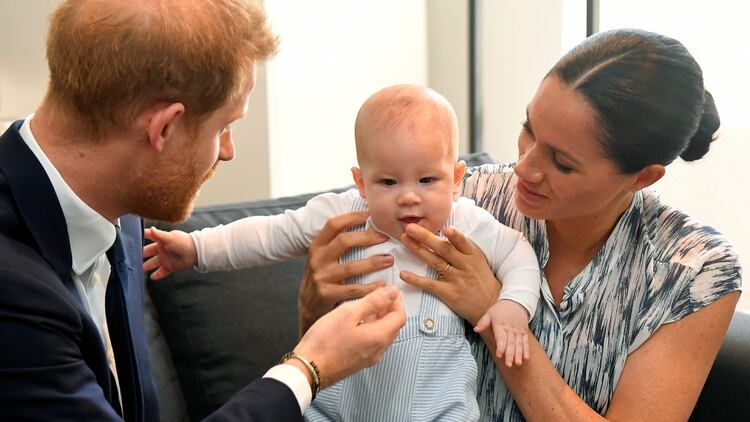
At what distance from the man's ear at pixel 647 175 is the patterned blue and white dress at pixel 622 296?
0.31 feet

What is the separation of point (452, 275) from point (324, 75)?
5.94 ft

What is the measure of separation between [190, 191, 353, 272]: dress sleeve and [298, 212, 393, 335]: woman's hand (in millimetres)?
65

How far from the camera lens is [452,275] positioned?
5.61ft

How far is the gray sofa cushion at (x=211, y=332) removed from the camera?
7.04 feet

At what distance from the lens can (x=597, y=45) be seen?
1.67 metres

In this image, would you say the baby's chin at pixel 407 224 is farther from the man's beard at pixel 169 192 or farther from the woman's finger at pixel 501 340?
the man's beard at pixel 169 192

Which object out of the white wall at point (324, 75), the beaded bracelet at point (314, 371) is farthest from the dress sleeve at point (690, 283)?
the white wall at point (324, 75)

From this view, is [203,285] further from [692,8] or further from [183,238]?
[692,8]

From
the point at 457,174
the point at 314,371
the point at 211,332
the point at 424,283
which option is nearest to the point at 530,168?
the point at 457,174

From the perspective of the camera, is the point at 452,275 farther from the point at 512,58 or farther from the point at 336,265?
the point at 512,58

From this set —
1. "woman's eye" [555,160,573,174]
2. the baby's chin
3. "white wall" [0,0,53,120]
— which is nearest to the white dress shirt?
the baby's chin

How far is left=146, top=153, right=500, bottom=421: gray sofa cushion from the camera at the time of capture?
214cm

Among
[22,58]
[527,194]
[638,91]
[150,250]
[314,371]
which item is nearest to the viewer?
[314,371]

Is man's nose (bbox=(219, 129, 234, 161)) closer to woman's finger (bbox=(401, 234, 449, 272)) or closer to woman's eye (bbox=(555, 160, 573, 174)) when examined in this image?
woman's finger (bbox=(401, 234, 449, 272))
